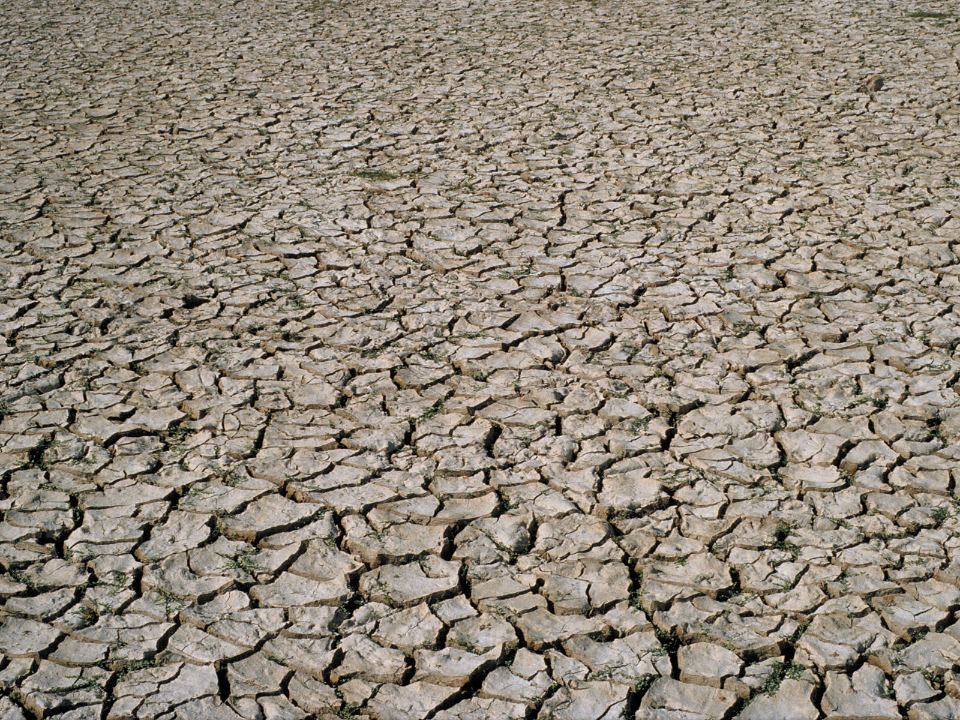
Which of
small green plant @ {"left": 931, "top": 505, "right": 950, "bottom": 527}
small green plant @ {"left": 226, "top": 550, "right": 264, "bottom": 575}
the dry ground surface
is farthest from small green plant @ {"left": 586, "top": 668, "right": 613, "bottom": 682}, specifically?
small green plant @ {"left": 931, "top": 505, "right": 950, "bottom": 527}

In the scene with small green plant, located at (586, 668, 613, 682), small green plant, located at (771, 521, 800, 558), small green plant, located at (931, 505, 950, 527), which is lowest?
small green plant, located at (931, 505, 950, 527)

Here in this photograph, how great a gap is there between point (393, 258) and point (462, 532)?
1645mm

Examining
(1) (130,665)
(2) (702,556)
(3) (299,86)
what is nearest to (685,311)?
(2) (702,556)

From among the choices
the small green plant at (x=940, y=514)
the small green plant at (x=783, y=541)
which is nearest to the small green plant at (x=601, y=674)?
the small green plant at (x=783, y=541)

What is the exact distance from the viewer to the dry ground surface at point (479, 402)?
2.00 meters

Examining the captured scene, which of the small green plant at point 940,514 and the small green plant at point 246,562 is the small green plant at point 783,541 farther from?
the small green plant at point 246,562

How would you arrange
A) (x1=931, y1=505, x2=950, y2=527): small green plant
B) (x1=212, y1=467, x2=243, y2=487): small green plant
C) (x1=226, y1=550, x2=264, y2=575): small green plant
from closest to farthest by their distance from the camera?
(x1=226, y1=550, x2=264, y2=575): small green plant
(x1=931, y1=505, x2=950, y2=527): small green plant
(x1=212, y1=467, x2=243, y2=487): small green plant

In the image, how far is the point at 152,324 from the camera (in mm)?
3252

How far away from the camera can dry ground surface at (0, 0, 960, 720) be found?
200cm

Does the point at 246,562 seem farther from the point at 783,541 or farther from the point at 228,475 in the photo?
the point at 783,541

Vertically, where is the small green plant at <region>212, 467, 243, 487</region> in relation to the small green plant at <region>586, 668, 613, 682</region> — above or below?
above

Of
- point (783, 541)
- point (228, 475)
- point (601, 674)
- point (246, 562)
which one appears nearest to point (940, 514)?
point (783, 541)

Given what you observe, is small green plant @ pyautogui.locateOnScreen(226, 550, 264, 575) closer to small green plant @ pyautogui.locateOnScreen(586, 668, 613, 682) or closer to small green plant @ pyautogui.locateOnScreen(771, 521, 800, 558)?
small green plant @ pyautogui.locateOnScreen(586, 668, 613, 682)

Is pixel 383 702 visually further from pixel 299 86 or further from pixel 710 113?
pixel 299 86
